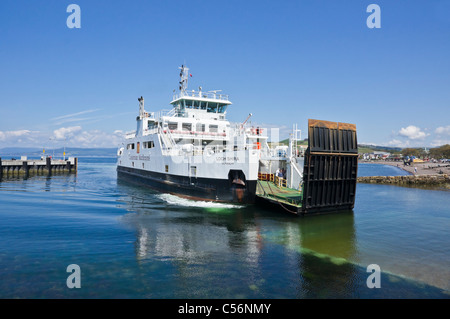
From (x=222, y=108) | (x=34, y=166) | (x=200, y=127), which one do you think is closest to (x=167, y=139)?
(x=200, y=127)

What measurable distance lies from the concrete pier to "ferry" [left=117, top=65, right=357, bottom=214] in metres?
23.8

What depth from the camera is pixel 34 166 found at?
43.7m

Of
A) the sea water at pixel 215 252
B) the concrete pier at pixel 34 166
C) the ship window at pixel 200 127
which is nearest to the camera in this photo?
the sea water at pixel 215 252

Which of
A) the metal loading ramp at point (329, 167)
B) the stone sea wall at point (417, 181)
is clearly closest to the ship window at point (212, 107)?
the metal loading ramp at point (329, 167)

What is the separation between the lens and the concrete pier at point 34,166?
1615 inches

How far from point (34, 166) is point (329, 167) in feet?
147

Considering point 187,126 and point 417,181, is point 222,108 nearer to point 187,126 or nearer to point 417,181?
point 187,126

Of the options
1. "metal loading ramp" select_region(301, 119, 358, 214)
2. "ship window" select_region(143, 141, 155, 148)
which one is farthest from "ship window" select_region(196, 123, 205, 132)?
"metal loading ramp" select_region(301, 119, 358, 214)

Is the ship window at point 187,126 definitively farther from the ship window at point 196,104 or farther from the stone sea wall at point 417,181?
the stone sea wall at point 417,181

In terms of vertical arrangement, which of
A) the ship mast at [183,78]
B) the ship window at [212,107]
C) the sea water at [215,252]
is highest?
the ship mast at [183,78]

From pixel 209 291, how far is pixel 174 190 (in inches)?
612

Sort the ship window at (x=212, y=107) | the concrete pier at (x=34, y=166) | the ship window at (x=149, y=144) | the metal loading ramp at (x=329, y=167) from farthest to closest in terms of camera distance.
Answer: the concrete pier at (x=34, y=166), the ship window at (x=212, y=107), the ship window at (x=149, y=144), the metal loading ramp at (x=329, y=167)

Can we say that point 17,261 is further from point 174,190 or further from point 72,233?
point 174,190

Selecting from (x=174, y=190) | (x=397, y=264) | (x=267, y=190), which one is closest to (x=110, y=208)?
(x=174, y=190)
